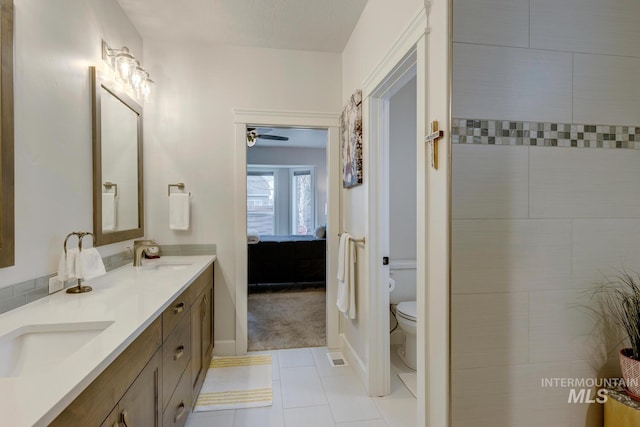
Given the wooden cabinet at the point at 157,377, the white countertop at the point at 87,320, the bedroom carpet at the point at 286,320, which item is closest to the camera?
the white countertop at the point at 87,320

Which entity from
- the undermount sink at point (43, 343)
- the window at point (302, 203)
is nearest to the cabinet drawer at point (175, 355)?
the undermount sink at point (43, 343)

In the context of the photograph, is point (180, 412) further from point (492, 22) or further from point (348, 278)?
point (492, 22)

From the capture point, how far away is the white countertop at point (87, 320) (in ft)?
2.12

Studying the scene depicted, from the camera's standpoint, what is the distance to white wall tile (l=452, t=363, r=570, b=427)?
45.9 inches

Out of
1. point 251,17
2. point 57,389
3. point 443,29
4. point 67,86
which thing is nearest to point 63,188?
point 67,86

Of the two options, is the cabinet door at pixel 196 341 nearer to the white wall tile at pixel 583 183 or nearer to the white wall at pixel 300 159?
the white wall tile at pixel 583 183

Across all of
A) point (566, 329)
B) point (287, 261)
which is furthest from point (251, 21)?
point (287, 261)

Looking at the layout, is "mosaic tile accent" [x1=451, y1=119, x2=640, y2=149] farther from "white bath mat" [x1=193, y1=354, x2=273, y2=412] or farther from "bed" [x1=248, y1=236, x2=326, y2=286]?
"bed" [x1=248, y1=236, x2=326, y2=286]

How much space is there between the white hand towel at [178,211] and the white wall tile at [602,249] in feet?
8.16

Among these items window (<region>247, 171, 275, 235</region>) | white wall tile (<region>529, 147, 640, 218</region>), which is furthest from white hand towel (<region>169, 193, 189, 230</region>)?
window (<region>247, 171, 275, 235</region>)

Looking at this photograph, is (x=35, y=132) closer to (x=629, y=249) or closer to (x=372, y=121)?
(x=372, y=121)

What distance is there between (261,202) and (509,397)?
6.52 m

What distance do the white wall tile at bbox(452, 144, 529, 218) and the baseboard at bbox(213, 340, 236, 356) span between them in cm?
230

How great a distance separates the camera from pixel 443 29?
46.1 inches
